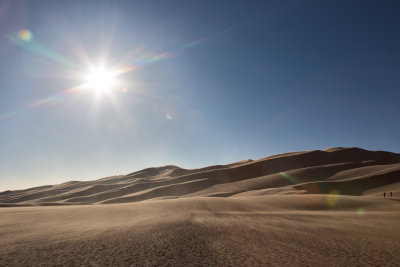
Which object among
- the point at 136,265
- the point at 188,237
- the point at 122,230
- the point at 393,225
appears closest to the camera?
the point at 136,265

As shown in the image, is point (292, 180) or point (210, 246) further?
point (292, 180)

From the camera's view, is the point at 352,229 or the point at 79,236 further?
the point at 352,229

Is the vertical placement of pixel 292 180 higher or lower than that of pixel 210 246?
higher

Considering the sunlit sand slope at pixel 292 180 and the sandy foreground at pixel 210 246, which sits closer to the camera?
the sandy foreground at pixel 210 246

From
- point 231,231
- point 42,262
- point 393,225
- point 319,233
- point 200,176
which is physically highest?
point 200,176

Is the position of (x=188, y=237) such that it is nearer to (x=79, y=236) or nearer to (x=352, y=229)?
(x=79, y=236)

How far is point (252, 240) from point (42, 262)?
6.86 m

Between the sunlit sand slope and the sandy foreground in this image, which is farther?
the sunlit sand slope

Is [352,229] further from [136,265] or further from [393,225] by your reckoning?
[136,265]

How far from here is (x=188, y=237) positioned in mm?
8562

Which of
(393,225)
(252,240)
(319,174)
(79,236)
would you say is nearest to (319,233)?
(252,240)

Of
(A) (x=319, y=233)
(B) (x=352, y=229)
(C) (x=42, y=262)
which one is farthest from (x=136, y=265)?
(B) (x=352, y=229)

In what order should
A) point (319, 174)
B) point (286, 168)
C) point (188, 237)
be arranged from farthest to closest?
point (286, 168)
point (319, 174)
point (188, 237)

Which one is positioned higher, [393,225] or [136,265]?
[136,265]
